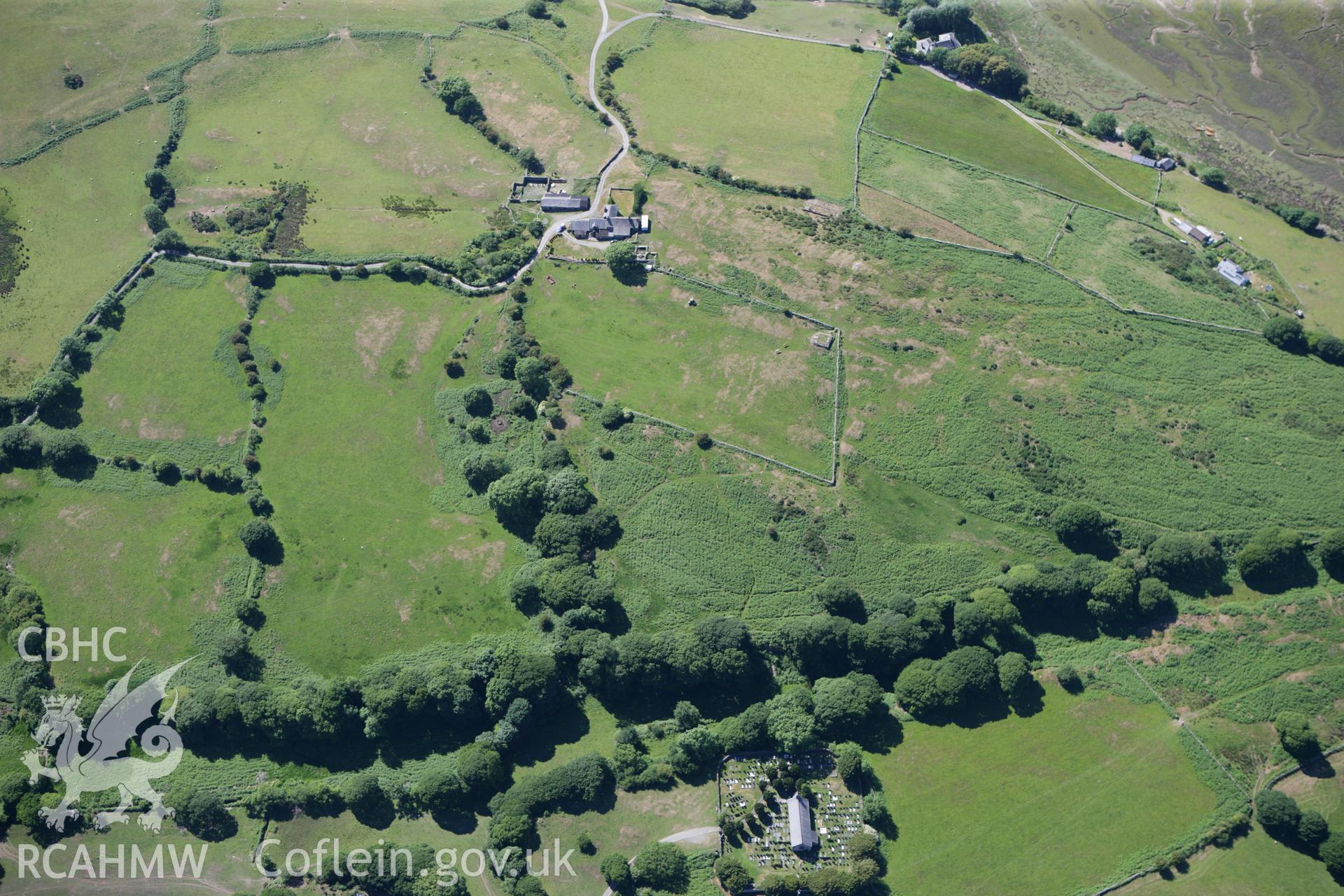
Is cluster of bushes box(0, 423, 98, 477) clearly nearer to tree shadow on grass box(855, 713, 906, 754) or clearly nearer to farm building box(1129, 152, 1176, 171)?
tree shadow on grass box(855, 713, 906, 754)

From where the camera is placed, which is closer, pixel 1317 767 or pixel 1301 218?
pixel 1317 767

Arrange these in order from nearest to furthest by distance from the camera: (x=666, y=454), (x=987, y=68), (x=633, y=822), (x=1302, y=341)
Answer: (x=633, y=822)
(x=666, y=454)
(x=1302, y=341)
(x=987, y=68)

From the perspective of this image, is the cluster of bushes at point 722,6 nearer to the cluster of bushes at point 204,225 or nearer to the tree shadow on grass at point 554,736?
the cluster of bushes at point 204,225

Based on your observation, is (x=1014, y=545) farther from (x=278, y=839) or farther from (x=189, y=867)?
(x=189, y=867)

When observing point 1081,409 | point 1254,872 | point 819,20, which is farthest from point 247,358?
point 1254,872

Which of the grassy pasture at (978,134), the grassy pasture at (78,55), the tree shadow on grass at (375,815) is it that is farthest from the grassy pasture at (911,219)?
the grassy pasture at (78,55)

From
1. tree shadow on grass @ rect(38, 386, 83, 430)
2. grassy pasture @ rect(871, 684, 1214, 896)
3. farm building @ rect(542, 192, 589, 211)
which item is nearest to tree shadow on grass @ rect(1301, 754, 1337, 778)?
grassy pasture @ rect(871, 684, 1214, 896)

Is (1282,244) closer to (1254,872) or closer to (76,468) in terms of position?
(1254,872)
